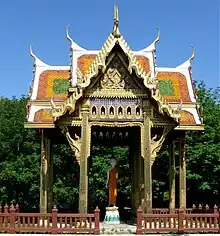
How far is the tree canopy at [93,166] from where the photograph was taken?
25766 mm

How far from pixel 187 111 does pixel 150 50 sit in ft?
11.1

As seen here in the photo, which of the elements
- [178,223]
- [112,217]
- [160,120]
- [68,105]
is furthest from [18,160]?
[178,223]

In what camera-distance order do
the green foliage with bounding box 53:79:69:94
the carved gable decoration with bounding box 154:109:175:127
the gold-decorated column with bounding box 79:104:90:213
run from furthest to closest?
the green foliage with bounding box 53:79:69:94 → the carved gable decoration with bounding box 154:109:175:127 → the gold-decorated column with bounding box 79:104:90:213

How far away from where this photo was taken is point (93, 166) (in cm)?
3023

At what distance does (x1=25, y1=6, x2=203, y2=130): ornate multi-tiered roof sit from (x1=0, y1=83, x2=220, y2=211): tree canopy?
7.33m

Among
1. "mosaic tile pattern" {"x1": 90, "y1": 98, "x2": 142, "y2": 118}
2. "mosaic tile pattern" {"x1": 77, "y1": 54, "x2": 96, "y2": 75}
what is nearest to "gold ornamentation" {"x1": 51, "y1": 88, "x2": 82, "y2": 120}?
"mosaic tile pattern" {"x1": 90, "y1": 98, "x2": 142, "y2": 118}

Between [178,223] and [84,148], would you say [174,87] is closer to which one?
[84,148]

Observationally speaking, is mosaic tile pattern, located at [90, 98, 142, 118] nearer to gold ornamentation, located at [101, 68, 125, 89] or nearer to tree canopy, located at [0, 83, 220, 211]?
gold ornamentation, located at [101, 68, 125, 89]

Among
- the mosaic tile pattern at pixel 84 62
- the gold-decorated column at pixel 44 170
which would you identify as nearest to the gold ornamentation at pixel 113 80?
the mosaic tile pattern at pixel 84 62

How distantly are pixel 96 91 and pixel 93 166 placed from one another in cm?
1547

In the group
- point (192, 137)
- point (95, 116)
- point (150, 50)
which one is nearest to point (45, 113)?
point (95, 116)

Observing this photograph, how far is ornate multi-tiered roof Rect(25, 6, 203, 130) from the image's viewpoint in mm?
14984

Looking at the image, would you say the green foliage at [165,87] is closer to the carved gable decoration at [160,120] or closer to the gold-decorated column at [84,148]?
the carved gable decoration at [160,120]

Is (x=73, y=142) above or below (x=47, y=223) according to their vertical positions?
above
